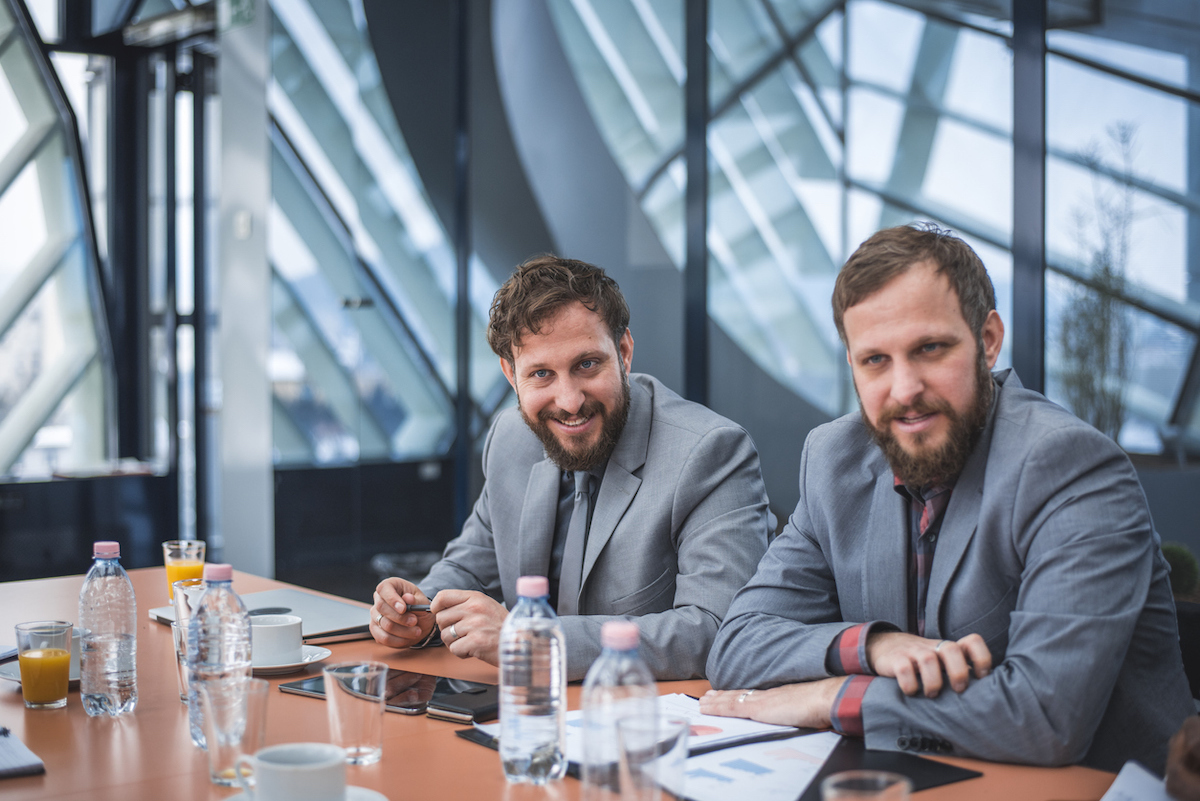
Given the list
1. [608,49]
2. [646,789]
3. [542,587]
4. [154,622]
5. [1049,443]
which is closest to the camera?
[646,789]

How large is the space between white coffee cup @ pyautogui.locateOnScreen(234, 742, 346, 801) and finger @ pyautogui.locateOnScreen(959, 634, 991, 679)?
0.86 metres

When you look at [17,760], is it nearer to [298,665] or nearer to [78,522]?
[298,665]

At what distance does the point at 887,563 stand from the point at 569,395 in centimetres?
74

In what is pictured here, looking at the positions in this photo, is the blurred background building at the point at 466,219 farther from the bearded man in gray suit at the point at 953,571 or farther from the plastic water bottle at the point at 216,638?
the plastic water bottle at the point at 216,638

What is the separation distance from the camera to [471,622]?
177 cm

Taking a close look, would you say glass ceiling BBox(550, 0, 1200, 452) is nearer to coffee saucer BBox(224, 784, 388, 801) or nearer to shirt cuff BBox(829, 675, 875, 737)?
shirt cuff BBox(829, 675, 875, 737)

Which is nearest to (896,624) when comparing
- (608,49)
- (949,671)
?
(949,671)

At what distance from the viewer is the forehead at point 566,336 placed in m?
2.14

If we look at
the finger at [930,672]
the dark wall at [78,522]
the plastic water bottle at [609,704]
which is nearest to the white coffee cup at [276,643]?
the plastic water bottle at [609,704]

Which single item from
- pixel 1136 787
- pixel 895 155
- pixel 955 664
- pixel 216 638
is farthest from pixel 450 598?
pixel 895 155

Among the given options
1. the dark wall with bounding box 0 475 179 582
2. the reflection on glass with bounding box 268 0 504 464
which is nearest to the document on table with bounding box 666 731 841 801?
the reflection on glass with bounding box 268 0 504 464

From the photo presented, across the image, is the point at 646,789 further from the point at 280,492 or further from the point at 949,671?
the point at 280,492

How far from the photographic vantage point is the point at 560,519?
233cm

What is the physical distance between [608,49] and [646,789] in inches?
162
